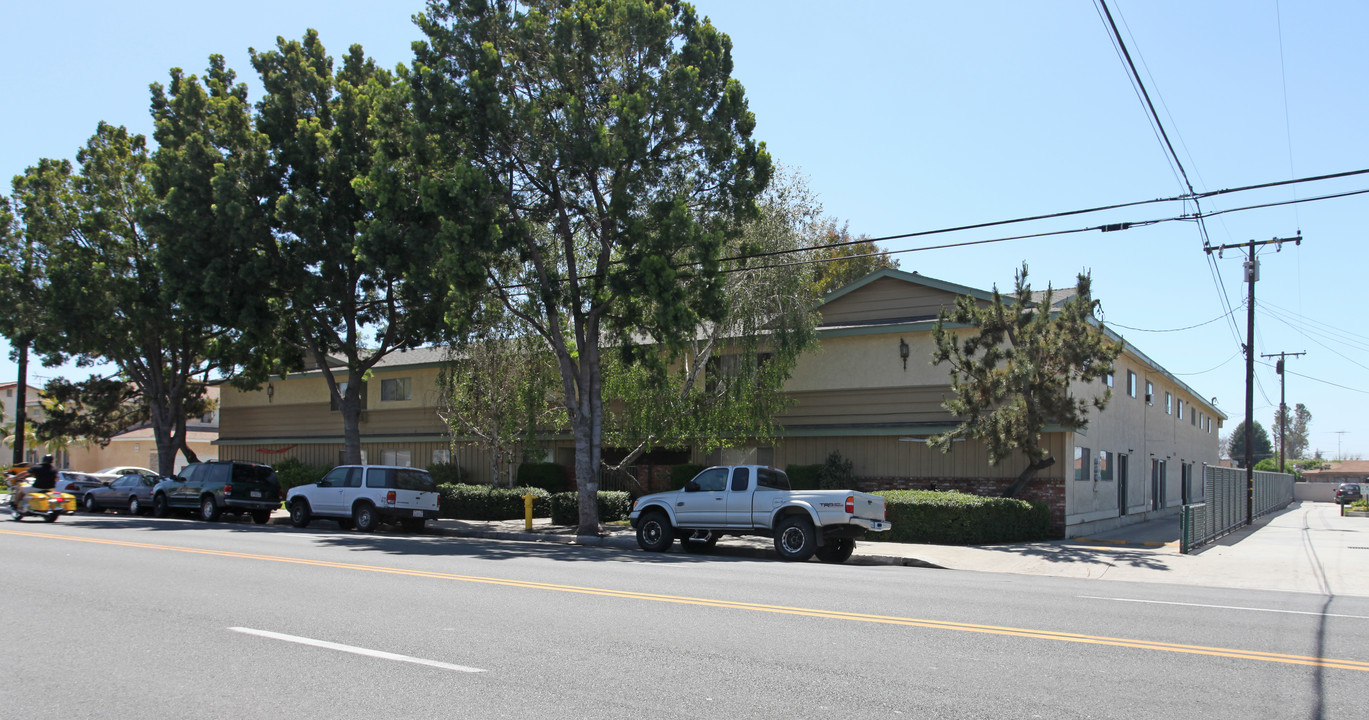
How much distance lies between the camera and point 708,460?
27.5 m

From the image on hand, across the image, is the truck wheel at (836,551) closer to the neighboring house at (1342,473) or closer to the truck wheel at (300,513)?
the truck wheel at (300,513)

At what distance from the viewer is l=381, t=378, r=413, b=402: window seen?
3422cm

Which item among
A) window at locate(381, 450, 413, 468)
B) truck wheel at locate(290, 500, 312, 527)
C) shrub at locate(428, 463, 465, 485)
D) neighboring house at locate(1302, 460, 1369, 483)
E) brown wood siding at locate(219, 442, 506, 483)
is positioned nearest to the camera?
truck wheel at locate(290, 500, 312, 527)

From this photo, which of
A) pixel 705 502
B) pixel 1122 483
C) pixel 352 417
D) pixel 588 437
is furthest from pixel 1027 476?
pixel 352 417

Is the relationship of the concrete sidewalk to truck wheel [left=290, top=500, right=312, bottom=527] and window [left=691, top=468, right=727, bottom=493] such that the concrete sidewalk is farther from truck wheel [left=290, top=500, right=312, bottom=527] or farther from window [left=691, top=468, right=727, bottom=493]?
truck wheel [left=290, top=500, right=312, bottom=527]

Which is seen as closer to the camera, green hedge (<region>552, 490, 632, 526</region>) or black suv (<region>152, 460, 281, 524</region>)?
green hedge (<region>552, 490, 632, 526</region>)

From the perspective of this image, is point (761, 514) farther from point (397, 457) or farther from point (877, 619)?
point (397, 457)

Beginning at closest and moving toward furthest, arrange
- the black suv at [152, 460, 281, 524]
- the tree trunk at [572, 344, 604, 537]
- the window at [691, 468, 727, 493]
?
the window at [691, 468, 727, 493], the tree trunk at [572, 344, 604, 537], the black suv at [152, 460, 281, 524]

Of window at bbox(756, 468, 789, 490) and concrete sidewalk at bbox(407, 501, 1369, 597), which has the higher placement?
window at bbox(756, 468, 789, 490)

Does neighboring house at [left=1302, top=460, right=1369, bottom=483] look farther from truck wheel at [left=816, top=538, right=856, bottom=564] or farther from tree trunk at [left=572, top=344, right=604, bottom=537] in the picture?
truck wheel at [left=816, top=538, right=856, bottom=564]

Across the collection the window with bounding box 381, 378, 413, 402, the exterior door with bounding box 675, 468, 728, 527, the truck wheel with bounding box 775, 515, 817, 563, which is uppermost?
the window with bounding box 381, 378, 413, 402

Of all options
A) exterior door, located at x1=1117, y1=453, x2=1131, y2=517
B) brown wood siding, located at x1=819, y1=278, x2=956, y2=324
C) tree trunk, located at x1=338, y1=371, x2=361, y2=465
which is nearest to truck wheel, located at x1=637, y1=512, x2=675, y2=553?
brown wood siding, located at x1=819, y1=278, x2=956, y2=324

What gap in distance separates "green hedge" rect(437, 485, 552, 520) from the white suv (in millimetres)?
2797

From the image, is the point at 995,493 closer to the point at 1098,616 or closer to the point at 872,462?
the point at 872,462
